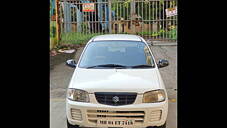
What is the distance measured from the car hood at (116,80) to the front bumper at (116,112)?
0.77 ft

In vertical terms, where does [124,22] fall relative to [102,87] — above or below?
above

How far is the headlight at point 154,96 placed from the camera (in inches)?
144

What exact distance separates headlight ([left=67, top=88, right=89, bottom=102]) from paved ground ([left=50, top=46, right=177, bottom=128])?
0.96m

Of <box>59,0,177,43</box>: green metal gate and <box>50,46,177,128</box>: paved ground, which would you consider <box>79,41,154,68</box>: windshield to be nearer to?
<box>50,46,177,128</box>: paved ground

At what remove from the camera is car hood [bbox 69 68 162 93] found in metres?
3.68

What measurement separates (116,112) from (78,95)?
2.05ft

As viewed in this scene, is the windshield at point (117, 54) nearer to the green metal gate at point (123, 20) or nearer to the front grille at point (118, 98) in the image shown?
the front grille at point (118, 98)

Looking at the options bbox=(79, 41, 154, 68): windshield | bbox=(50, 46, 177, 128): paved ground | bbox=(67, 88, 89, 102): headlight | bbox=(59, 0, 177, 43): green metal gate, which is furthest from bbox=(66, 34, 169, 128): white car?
bbox=(59, 0, 177, 43): green metal gate

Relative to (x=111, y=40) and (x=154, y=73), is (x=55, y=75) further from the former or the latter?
(x=154, y=73)

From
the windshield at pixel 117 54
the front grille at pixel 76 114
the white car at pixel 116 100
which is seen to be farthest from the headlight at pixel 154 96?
the front grille at pixel 76 114

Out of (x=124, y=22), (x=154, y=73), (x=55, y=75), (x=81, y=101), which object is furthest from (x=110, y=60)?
(x=124, y=22)

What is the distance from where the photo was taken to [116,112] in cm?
359

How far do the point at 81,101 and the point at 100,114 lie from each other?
13.6 inches

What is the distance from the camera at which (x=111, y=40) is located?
5.04 m
